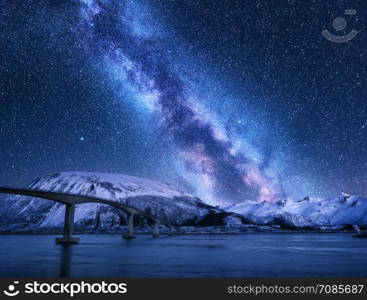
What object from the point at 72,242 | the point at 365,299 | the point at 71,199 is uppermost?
the point at 71,199

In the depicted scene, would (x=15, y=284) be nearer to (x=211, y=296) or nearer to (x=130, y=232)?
(x=211, y=296)

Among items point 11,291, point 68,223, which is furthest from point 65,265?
point 68,223

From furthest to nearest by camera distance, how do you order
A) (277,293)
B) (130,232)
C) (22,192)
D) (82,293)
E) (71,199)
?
(130,232), (71,199), (22,192), (277,293), (82,293)

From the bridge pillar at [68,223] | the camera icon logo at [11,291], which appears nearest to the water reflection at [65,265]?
the camera icon logo at [11,291]

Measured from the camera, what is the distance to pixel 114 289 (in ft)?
57.0

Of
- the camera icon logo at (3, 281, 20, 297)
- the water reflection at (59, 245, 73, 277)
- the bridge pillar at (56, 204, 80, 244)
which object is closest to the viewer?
the camera icon logo at (3, 281, 20, 297)

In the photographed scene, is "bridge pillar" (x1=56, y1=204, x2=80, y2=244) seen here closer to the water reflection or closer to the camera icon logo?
the water reflection

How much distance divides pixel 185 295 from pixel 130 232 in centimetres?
16131

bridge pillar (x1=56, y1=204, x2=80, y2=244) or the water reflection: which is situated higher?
bridge pillar (x1=56, y1=204, x2=80, y2=244)

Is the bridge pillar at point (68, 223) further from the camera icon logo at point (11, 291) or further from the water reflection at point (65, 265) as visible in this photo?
the camera icon logo at point (11, 291)

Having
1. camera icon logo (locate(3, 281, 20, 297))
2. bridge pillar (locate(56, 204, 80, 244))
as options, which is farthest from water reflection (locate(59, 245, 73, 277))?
bridge pillar (locate(56, 204, 80, 244))

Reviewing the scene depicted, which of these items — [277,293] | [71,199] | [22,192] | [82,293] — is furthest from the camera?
[71,199]

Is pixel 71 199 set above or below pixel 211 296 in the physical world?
above

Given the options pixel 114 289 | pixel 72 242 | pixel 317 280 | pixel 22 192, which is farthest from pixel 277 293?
pixel 72 242
